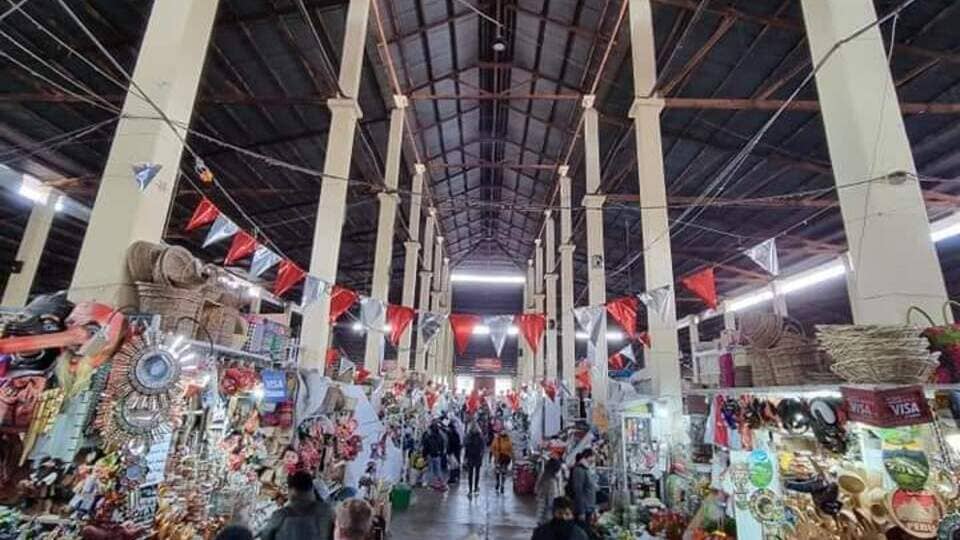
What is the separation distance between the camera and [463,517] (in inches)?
272

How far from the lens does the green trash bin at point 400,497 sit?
7.24 meters

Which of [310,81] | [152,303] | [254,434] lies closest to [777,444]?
[254,434]

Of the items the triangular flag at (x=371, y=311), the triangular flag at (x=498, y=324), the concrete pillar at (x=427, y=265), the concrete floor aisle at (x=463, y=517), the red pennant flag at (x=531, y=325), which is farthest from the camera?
the concrete pillar at (x=427, y=265)

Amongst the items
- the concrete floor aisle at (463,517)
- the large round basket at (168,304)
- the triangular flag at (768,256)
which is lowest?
the concrete floor aisle at (463,517)

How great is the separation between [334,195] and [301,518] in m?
4.34

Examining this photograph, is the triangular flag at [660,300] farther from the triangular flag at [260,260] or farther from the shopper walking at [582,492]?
the triangular flag at [260,260]

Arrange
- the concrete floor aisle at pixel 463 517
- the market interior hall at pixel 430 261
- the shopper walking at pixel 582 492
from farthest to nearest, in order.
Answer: the concrete floor aisle at pixel 463 517, the shopper walking at pixel 582 492, the market interior hall at pixel 430 261

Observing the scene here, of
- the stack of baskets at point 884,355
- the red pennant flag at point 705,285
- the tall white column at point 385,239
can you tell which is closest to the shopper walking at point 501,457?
the tall white column at point 385,239

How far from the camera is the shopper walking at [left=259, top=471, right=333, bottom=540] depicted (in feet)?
8.50

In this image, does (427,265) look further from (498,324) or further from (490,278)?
(490,278)

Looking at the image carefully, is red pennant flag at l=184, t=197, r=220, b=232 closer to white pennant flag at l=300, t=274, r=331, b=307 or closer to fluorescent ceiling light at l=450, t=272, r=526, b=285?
white pennant flag at l=300, t=274, r=331, b=307

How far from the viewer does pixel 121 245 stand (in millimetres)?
2842

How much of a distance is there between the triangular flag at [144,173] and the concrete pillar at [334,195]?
8.98 feet

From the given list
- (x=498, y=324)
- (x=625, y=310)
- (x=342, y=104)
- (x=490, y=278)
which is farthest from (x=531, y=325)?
(x=490, y=278)
